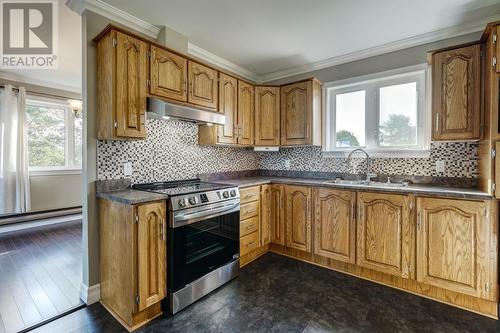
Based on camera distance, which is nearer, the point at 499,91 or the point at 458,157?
the point at 499,91

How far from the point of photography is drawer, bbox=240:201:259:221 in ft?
8.93

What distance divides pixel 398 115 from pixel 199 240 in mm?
2599

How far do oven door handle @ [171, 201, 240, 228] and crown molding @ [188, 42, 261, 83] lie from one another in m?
1.89

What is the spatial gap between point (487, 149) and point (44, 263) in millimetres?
4593

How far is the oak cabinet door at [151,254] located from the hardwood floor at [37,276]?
757 mm

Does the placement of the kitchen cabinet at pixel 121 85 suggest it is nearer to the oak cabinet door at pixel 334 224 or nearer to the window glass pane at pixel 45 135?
the oak cabinet door at pixel 334 224

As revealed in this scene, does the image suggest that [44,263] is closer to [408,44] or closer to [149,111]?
[149,111]

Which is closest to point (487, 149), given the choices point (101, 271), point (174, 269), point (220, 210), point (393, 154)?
point (393, 154)

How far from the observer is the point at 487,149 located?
1962 mm

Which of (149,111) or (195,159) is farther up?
(149,111)

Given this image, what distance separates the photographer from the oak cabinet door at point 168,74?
2.16 metres

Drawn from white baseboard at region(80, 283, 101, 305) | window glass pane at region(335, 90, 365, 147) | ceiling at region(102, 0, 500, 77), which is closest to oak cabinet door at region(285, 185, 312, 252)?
window glass pane at region(335, 90, 365, 147)

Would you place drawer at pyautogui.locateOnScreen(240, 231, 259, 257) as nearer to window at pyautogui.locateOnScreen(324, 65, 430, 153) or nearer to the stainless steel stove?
the stainless steel stove

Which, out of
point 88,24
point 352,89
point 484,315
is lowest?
point 484,315
